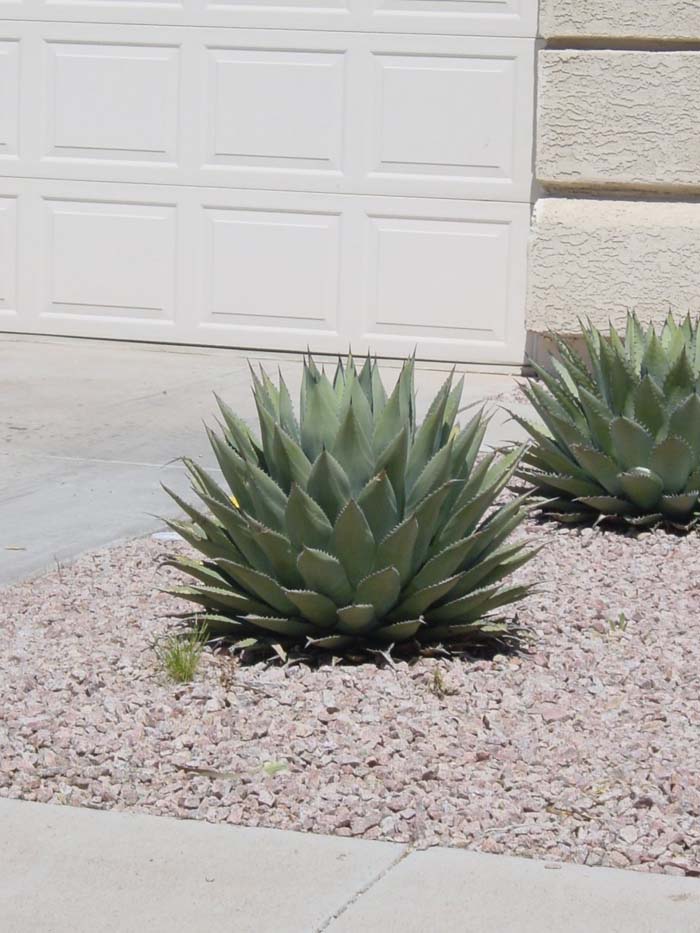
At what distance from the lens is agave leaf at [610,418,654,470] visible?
216 inches

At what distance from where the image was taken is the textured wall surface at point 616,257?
865 centimetres

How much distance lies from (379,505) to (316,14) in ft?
18.7

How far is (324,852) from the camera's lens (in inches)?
124

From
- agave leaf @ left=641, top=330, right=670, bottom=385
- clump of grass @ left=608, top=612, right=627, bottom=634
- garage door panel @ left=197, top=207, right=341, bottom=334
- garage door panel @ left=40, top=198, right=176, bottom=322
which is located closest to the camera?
clump of grass @ left=608, top=612, right=627, bottom=634

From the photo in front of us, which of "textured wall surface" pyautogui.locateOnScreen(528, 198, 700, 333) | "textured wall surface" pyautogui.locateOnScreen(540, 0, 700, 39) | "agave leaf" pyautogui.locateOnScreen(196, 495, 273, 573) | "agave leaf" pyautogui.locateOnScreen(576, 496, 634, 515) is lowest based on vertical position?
"agave leaf" pyautogui.locateOnScreen(576, 496, 634, 515)

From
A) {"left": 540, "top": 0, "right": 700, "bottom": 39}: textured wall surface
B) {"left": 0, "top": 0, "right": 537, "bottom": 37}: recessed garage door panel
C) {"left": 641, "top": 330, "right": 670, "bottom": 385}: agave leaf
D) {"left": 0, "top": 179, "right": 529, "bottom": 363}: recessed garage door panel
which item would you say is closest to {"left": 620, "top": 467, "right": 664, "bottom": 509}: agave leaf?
{"left": 641, "top": 330, "right": 670, "bottom": 385}: agave leaf

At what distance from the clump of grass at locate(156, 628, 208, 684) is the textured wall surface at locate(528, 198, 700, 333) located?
489cm

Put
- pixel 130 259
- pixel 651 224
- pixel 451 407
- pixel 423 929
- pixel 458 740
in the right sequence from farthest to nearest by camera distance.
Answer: pixel 130 259 → pixel 651 224 → pixel 451 407 → pixel 458 740 → pixel 423 929

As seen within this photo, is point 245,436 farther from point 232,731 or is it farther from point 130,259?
point 130,259

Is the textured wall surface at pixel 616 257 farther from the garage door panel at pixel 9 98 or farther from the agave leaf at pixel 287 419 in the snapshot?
the agave leaf at pixel 287 419

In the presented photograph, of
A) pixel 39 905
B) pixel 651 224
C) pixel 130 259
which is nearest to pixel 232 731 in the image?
pixel 39 905

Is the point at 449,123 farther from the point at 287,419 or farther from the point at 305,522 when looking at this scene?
the point at 305,522

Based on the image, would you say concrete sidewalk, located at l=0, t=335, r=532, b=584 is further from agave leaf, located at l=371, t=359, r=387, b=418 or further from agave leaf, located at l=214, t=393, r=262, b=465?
agave leaf, located at l=371, t=359, r=387, b=418

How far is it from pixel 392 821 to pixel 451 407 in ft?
4.53
